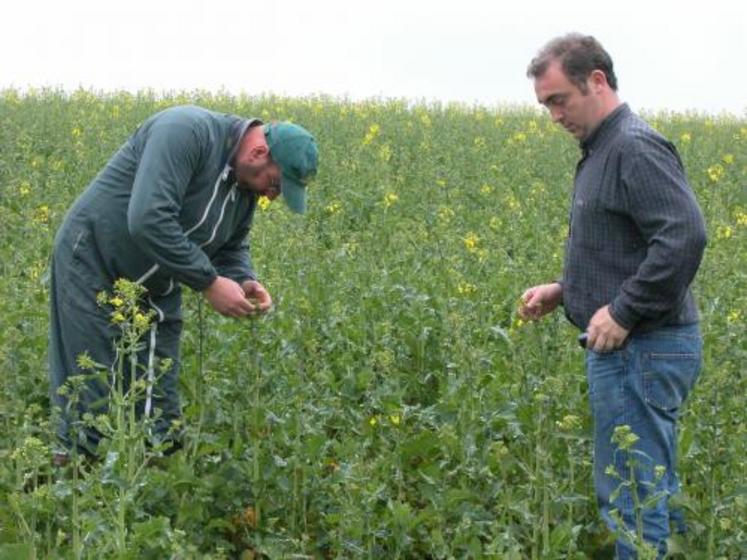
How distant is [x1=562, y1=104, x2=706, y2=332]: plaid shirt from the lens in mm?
3732

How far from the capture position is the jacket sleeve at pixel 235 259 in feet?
17.0

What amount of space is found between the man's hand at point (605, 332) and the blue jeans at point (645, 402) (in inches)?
3.2

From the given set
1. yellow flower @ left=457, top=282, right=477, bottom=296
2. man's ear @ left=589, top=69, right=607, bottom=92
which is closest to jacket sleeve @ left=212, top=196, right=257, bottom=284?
yellow flower @ left=457, top=282, right=477, bottom=296

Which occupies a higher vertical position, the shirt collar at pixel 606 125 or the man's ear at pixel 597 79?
the man's ear at pixel 597 79

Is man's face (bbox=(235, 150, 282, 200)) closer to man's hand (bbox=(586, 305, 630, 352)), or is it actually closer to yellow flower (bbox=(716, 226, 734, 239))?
man's hand (bbox=(586, 305, 630, 352))

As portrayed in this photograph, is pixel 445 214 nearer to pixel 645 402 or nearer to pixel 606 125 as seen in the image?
pixel 606 125

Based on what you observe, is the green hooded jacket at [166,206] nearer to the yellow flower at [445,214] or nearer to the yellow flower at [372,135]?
the yellow flower at [445,214]

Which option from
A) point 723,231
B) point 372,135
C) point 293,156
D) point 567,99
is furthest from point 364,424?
point 372,135

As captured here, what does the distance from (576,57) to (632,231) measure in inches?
22.5

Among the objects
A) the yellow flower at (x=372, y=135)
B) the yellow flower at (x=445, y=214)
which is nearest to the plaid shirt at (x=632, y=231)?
the yellow flower at (x=445, y=214)

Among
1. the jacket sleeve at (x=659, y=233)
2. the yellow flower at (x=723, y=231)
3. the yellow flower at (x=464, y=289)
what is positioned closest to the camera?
the jacket sleeve at (x=659, y=233)

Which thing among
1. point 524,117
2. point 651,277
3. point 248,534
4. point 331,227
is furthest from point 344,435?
point 524,117

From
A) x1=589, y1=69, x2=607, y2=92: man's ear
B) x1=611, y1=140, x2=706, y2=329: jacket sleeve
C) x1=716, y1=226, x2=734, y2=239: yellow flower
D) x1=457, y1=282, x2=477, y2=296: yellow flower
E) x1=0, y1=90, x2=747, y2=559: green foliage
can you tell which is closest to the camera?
x1=611, y1=140, x2=706, y2=329: jacket sleeve

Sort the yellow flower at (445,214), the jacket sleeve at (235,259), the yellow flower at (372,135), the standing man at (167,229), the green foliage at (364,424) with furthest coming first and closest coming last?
the yellow flower at (372,135)
the yellow flower at (445,214)
the jacket sleeve at (235,259)
the standing man at (167,229)
the green foliage at (364,424)
